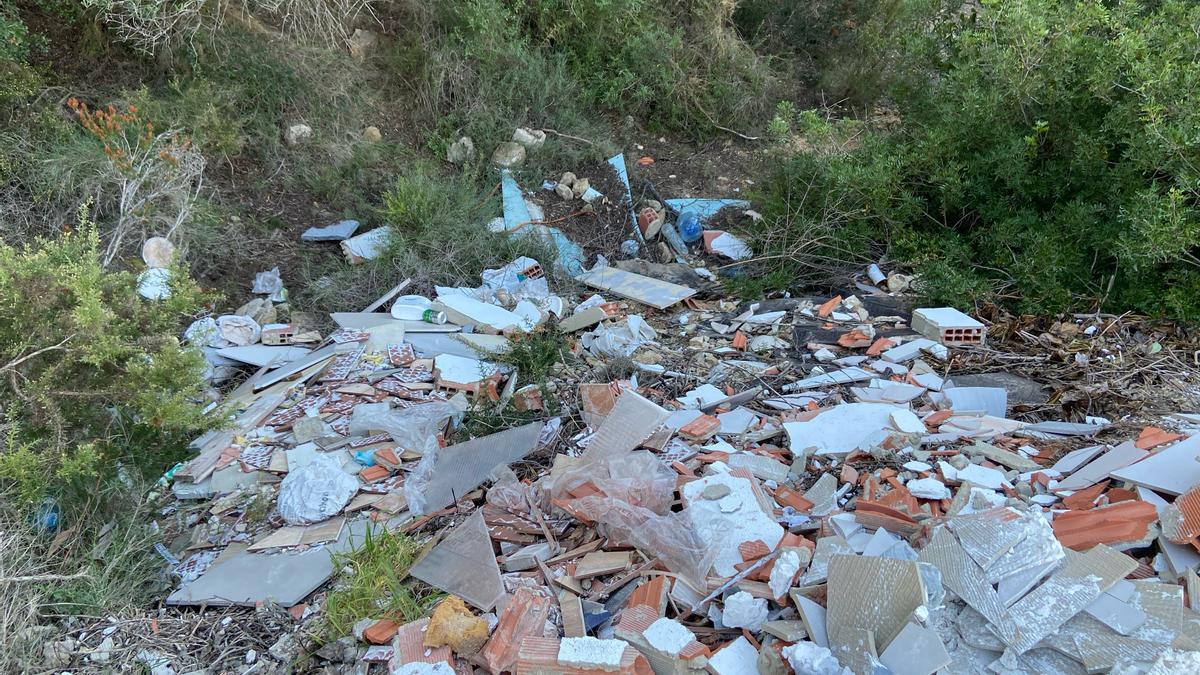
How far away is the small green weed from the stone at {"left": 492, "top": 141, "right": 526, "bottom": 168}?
15.5 feet

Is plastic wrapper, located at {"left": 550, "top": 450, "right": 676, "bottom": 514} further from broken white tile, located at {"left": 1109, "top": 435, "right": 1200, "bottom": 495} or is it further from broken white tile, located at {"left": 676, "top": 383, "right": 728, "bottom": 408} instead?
broken white tile, located at {"left": 1109, "top": 435, "right": 1200, "bottom": 495}

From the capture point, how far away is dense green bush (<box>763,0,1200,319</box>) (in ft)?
14.6

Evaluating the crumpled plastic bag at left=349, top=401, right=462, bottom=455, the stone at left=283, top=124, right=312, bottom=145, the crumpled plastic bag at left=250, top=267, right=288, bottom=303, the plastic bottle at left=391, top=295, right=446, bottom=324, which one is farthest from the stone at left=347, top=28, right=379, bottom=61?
the crumpled plastic bag at left=349, top=401, right=462, bottom=455

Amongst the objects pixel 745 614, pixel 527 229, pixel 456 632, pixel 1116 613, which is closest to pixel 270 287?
pixel 527 229

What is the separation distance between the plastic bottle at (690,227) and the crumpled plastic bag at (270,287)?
3302 millimetres

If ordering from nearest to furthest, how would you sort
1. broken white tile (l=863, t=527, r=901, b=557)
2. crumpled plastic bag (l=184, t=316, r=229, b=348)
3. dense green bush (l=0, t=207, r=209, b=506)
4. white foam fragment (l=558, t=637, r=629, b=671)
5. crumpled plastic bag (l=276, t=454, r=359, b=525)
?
white foam fragment (l=558, t=637, r=629, b=671), broken white tile (l=863, t=527, r=901, b=557), dense green bush (l=0, t=207, r=209, b=506), crumpled plastic bag (l=276, t=454, r=359, b=525), crumpled plastic bag (l=184, t=316, r=229, b=348)

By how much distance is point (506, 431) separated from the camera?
3742mm

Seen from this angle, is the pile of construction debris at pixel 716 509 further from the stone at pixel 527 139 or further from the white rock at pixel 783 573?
the stone at pixel 527 139

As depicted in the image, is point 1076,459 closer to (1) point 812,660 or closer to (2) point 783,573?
(2) point 783,573

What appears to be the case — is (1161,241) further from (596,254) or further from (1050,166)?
(596,254)

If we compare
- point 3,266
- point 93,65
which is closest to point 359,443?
point 3,266

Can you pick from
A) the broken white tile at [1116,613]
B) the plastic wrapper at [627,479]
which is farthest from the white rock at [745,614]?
the broken white tile at [1116,613]

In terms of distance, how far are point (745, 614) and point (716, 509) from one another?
0.47 metres

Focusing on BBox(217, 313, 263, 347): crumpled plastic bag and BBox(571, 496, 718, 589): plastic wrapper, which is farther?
BBox(217, 313, 263, 347): crumpled plastic bag
